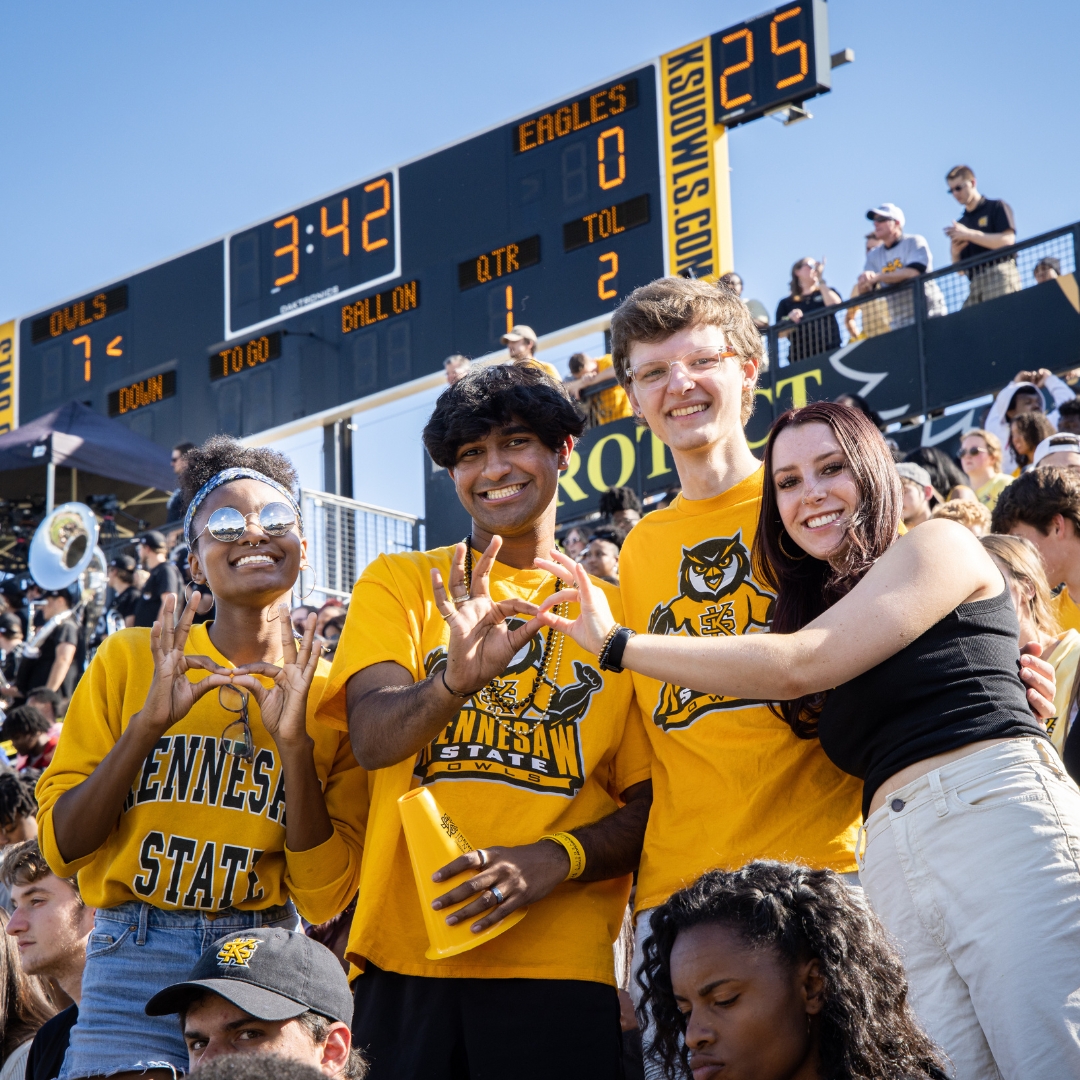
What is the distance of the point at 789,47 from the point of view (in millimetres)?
13594

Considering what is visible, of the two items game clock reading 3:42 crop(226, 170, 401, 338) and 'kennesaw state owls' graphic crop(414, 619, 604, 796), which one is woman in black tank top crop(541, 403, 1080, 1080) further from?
game clock reading 3:42 crop(226, 170, 401, 338)

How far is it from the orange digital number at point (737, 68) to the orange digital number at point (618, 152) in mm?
1345

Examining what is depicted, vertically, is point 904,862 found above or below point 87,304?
below

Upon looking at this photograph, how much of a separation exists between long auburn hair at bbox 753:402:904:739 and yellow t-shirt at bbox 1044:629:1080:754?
2.85ft

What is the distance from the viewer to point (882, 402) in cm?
1182

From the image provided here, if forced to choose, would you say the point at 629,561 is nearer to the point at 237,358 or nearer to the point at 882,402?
the point at 882,402

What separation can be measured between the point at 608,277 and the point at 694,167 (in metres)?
1.41

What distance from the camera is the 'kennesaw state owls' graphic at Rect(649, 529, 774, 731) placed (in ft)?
10.6

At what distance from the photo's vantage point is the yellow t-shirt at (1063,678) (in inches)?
143

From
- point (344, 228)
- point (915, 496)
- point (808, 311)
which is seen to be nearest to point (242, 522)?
point (915, 496)

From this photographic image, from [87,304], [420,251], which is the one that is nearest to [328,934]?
[420,251]

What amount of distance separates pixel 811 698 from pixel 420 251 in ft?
45.7

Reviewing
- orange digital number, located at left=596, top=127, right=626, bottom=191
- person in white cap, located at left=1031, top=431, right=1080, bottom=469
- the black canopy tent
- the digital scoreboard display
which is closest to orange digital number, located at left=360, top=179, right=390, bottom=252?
orange digital number, located at left=596, top=127, right=626, bottom=191

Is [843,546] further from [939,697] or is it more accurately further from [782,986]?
[782,986]
